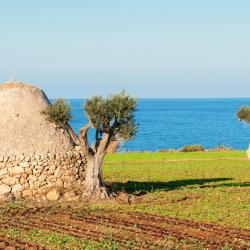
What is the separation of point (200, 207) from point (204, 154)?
38.8 meters

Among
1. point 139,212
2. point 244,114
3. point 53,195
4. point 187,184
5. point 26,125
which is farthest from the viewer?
point 244,114

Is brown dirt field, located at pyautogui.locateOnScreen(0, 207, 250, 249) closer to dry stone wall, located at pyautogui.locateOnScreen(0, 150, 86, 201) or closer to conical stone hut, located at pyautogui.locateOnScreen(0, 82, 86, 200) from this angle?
dry stone wall, located at pyautogui.locateOnScreen(0, 150, 86, 201)

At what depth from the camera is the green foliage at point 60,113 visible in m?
31.5

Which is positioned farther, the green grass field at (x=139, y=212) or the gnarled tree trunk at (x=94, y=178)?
the gnarled tree trunk at (x=94, y=178)

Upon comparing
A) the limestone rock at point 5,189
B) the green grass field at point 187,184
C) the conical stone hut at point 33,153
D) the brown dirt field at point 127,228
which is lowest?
the green grass field at point 187,184

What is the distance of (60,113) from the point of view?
3159cm

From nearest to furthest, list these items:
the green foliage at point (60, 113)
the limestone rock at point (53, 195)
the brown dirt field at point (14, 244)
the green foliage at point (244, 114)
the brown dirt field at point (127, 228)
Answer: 1. the brown dirt field at point (14, 244)
2. the brown dirt field at point (127, 228)
3. the limestone rock at point (53, 195)
4. the green foliage at point (60, 113)
5. the green foliage at point (244, 114)

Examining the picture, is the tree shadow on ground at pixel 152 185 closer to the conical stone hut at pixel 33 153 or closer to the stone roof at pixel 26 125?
the conical stone hut at pixel 33 153

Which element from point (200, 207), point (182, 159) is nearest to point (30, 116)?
point (200, 207)

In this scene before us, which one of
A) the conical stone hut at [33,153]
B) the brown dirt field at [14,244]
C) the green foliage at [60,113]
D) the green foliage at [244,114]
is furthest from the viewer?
the green foliage at [244,114]

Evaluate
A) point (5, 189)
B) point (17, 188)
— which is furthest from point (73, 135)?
point (5, 189)

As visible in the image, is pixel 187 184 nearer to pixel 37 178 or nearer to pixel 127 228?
pixel 37 178

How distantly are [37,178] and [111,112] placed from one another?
520 centimetres

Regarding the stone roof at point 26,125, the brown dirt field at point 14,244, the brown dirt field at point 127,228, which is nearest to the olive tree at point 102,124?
the stone roof at point 26,125
